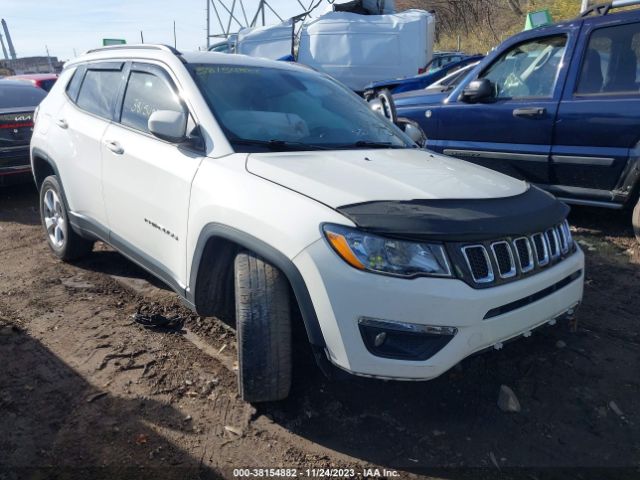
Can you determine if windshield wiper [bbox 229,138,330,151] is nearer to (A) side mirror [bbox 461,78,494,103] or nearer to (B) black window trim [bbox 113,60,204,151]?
(B) black window trim [bbox 113,60,204,151]

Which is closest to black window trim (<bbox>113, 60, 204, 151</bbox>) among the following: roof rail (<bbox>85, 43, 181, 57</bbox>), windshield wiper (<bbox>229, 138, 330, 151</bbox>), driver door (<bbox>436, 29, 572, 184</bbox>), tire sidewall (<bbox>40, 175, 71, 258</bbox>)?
roof rail (<bbox>85, 43, 181, 57</bbox>)

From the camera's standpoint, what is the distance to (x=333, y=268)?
7.06ft

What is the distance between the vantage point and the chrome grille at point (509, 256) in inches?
87.7

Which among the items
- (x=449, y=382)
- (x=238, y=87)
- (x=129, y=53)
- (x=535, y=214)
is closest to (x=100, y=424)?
(x=449, y=382)

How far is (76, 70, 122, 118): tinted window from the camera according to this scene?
12.3 feet

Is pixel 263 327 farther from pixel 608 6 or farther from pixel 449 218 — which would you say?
pixel 608 6

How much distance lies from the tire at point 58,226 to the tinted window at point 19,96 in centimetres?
278

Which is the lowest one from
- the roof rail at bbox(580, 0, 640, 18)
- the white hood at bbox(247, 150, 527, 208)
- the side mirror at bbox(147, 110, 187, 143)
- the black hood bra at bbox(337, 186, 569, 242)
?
the black hood bra at bbox(337, 186, 569, 242)

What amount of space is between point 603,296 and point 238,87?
9.46 ft

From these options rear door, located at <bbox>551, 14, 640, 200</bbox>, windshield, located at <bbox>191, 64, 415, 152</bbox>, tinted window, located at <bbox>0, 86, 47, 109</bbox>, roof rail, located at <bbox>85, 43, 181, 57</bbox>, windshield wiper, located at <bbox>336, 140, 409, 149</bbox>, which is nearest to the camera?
windshield, located at <bbox>191, 64, 415, 152</bbox>

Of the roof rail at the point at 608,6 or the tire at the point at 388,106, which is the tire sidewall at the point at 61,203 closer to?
the tire at the point at 388,106

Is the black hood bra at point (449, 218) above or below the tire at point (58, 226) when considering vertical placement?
above

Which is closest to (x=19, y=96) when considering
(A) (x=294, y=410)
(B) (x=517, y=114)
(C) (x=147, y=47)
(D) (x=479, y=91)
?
(C) (x=147, y=47)

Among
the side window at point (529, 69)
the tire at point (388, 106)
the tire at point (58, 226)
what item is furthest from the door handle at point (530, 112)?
the tire at point (58, 226)
